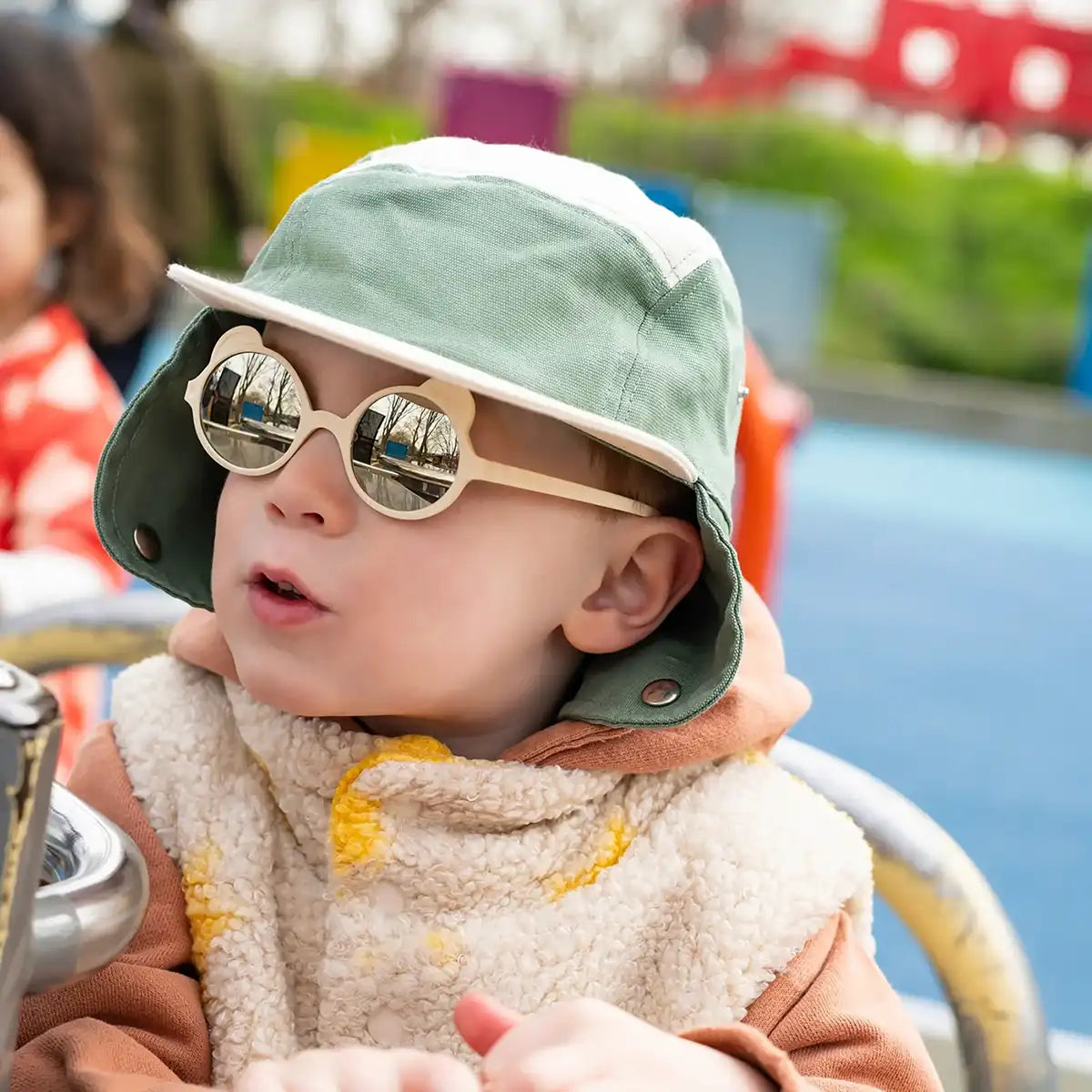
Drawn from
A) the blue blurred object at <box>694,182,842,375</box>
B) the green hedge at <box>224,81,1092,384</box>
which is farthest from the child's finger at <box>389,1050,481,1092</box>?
the green hedge at <box>224,81,1092,384</box>

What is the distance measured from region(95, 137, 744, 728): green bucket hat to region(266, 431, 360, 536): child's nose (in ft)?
0.19

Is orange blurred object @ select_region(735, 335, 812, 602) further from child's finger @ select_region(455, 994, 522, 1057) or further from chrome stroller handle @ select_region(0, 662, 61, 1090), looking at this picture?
chrome stroller handle @ select_region(0, 662, 61, 1090)

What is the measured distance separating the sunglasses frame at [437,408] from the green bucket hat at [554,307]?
18mm

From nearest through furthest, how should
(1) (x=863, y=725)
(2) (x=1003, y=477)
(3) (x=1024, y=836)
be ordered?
(3) (x=1024, y=836), (1) (x=863, y=725), (2) (x=1003, y=477)

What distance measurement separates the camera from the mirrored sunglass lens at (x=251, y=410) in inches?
31.8

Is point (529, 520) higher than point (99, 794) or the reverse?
higher

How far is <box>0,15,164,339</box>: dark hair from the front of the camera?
1.94 meters

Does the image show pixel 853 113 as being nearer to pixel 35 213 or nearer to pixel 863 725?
pixel 863 725

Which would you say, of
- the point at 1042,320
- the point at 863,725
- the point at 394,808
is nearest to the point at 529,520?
the point at 394,808

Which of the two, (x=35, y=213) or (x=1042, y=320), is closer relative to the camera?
(x=35, y=213)

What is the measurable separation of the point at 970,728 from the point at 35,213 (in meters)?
2.72

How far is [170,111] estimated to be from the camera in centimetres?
438

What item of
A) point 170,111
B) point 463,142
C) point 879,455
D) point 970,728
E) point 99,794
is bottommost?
point 879,455

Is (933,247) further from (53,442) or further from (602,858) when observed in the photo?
(602,858)
